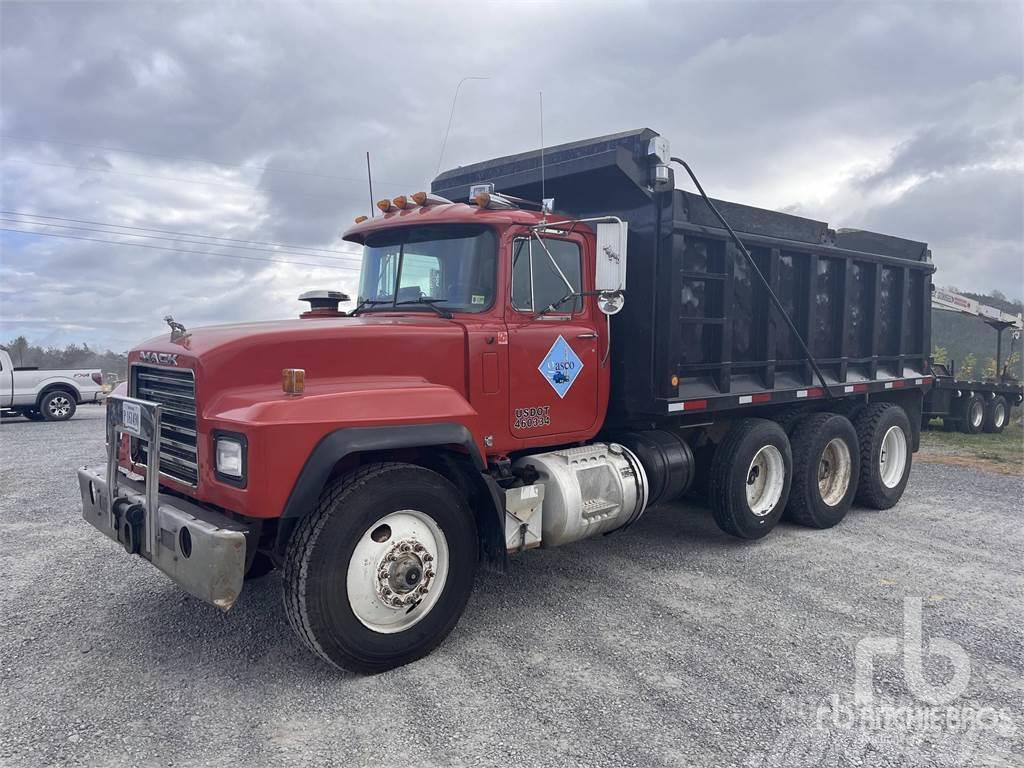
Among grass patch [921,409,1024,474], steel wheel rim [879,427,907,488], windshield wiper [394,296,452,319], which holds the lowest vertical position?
grass patch [921,409,1024,474]

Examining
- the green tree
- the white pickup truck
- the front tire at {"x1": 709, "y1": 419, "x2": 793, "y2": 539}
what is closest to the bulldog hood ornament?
the front tire at {"x1": 709, "y1": 419, "x2": 793, "y2": 539}

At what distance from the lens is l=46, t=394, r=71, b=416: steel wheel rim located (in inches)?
689

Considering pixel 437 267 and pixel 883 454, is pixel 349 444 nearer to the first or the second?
pixel 437 267

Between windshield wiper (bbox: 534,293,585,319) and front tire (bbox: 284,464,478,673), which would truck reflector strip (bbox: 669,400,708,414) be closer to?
windshield wiper (bbox: 534,293,585,319)

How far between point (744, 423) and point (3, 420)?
59.9ft

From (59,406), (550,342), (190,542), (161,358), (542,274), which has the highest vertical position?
(542,274)

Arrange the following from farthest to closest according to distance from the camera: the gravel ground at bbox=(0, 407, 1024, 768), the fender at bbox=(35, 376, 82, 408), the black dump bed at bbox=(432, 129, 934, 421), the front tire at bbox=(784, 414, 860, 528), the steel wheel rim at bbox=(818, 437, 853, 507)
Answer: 1. the fender at bbox=(35, 376, 82, 408)
2. the steel wheel rim at bbox=(818, 437, 853, 507)
3. the front tire at bbox=(784, 414, 860, 528)
4. the black dump bed at bbox=(432, 129, 934, 421)
5. the gravel ground at bbox=(0, 407, 1024, 768)

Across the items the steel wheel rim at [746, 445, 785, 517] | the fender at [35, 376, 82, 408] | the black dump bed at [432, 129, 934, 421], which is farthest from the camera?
the fender at [35, 376, 82, 408]

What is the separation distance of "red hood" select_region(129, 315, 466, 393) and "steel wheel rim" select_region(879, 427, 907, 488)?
233 inches

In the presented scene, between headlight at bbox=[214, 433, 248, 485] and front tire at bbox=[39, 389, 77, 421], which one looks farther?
front tire at bbox=[39, 389, 77, 421]

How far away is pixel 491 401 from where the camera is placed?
4.94m

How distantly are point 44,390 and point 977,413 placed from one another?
21.3 meters

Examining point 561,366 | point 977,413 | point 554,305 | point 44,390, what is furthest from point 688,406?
point 44,390

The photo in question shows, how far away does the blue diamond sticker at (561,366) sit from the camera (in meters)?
5.26
